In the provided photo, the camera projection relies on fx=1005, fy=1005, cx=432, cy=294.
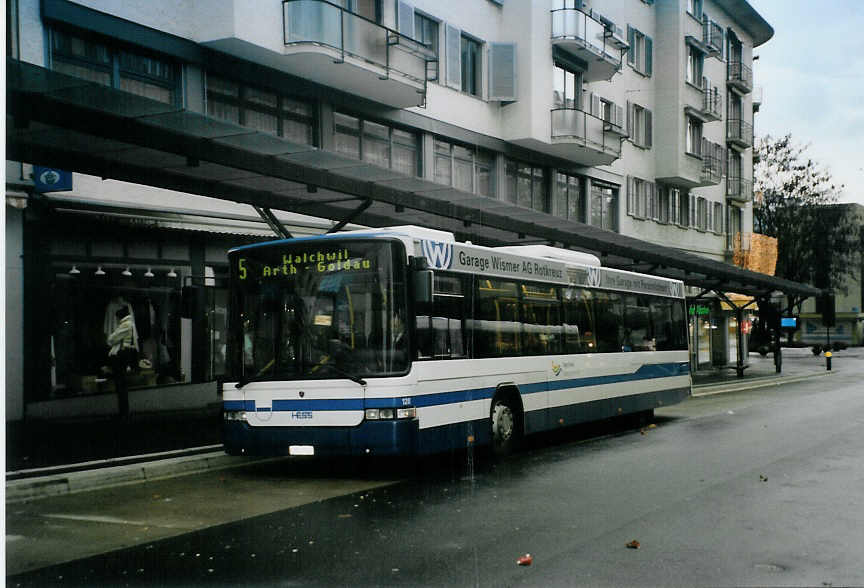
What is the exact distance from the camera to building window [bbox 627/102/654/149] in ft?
123

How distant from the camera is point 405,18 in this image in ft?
78.5

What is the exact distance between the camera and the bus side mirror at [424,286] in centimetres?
1097

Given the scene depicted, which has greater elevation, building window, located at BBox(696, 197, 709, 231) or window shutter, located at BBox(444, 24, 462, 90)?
window shutter, located at BBox(444, 24, 462, 90)

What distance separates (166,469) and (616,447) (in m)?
6.24

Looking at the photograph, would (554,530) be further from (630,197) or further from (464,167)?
(630,197)

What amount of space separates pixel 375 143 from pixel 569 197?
10923 mm

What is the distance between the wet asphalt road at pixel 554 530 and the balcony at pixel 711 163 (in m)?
30.3

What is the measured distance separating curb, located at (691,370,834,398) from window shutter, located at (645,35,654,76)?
12.7 m

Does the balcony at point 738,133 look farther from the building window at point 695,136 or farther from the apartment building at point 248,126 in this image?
the apartment building at point 248,126

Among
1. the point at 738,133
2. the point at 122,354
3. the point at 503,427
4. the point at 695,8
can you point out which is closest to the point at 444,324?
the point at 503,427

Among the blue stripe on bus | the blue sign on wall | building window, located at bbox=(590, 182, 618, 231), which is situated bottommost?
the blue stripe on bus

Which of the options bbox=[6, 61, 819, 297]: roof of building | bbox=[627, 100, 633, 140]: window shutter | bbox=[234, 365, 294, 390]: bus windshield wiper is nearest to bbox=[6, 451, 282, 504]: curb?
bbox=[234, 365, 294, 390]: bus windshield wiper

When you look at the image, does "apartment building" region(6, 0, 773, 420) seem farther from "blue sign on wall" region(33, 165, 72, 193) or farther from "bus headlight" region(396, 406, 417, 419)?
"bus headlight" region(396, 406, 417, 419)

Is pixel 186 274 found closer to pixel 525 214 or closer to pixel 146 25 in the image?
pixel 146 25
